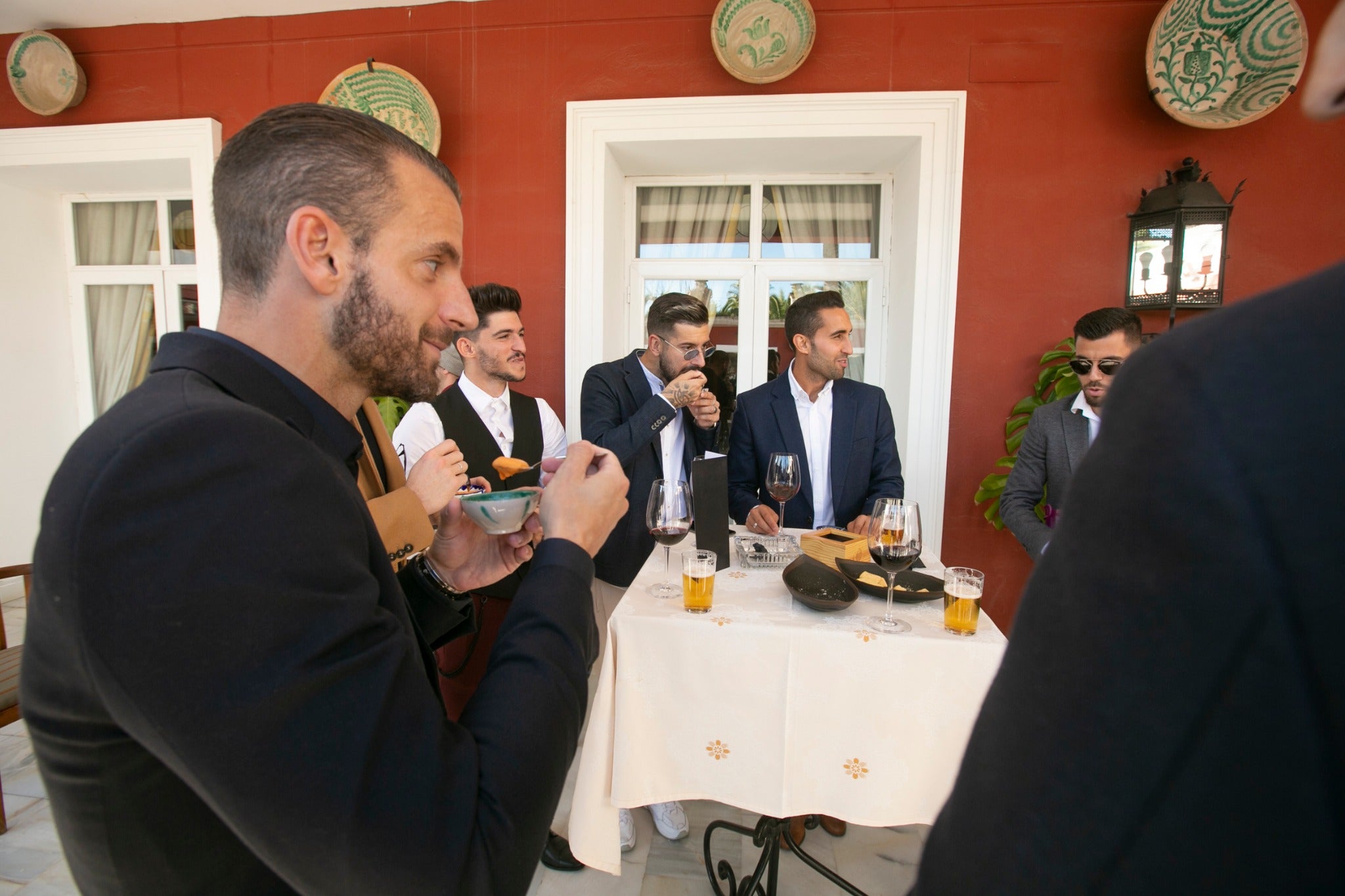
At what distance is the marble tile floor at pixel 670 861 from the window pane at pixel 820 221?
3.12 metres

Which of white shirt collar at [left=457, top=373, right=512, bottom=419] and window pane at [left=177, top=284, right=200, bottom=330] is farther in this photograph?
window pane at [left=177, top=284, right=200, bottom=330]

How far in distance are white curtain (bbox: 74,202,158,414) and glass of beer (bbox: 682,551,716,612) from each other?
497 cm

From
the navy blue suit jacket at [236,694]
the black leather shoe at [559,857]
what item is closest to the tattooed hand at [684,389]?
the black leather shoe at [559,857]

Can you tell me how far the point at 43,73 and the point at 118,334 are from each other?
171 centimetres

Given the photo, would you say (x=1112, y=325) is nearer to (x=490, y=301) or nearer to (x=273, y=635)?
(x=490, y=301)

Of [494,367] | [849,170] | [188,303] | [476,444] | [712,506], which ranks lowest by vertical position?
[712,506]

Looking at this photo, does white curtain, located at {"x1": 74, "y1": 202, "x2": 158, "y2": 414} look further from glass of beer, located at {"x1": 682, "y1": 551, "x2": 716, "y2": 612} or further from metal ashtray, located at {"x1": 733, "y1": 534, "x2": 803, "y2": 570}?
glass of beer, located at {"x1": 682, "y1": 551, "x2": 716, "y2": 612}

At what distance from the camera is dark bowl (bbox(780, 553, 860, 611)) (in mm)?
1639

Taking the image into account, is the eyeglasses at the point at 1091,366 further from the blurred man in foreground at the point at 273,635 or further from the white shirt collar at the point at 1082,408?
the blurred man in foreground at the point at 273,635

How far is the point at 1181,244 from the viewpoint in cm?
296

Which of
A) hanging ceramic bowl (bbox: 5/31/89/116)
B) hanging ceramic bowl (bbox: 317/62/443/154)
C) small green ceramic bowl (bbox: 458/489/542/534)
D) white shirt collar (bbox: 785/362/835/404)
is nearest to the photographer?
small green ceramic bowl (bbox: 458/489/542/534)

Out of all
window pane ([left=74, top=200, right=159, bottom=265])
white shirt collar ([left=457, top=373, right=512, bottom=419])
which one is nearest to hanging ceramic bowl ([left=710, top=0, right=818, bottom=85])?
white shirt collar ([left=457, top=373, right=512, bottom=419])

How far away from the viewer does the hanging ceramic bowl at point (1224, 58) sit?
111 inches

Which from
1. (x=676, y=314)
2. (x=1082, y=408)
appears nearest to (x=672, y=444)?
(x=676, y=314)
